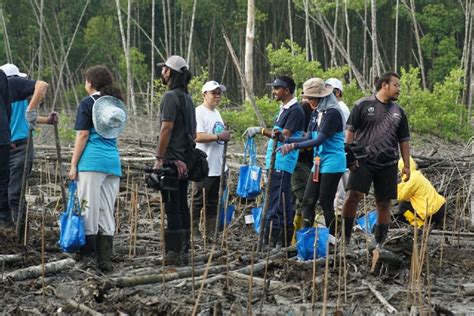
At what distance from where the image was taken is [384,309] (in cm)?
592

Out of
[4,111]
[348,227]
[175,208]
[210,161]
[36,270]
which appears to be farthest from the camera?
[210,161]

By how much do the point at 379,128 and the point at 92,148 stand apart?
2.45 meters

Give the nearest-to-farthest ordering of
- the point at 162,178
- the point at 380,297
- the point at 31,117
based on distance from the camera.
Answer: the point at 380,297, the point at 162,178, the point at 31,117

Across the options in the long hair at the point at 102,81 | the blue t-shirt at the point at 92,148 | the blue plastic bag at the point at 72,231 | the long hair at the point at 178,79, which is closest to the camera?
the blue plastic bag at the point at 72,231

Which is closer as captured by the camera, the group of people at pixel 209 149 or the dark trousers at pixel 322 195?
the group of people at pixel 209 149

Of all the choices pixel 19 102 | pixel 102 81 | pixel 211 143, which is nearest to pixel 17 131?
pixel 19 102

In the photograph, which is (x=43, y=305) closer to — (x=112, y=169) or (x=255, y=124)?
(x=112, y=169)

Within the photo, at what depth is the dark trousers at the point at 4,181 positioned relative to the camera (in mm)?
8352

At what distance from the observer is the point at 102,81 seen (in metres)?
7.58

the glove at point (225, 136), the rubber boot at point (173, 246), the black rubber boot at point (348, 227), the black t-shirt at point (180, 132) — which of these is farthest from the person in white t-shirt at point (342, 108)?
the rubber boot at point (173, 246)

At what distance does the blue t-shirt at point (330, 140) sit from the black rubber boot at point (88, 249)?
2088 millimetres

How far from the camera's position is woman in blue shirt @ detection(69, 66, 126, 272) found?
24.4ft

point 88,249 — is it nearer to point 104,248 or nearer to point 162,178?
point 104,248

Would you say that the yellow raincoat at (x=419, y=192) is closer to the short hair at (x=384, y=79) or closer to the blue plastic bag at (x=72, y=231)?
the short hair at (x=384, y=79)
